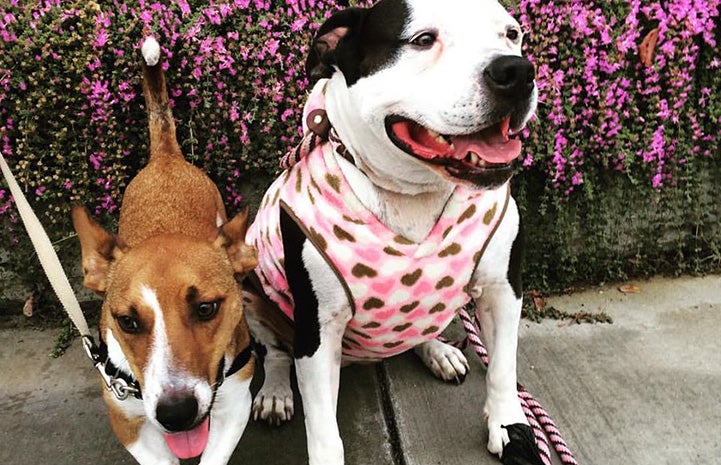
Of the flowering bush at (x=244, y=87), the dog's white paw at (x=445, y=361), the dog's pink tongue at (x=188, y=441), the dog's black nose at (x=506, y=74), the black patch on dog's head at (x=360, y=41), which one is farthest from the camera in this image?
the flowering bush at (x=244, y=87)

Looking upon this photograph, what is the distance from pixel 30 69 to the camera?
348cm

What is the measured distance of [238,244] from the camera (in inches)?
103

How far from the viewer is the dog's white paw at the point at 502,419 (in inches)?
111

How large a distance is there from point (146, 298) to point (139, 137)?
Result: 1710 mm

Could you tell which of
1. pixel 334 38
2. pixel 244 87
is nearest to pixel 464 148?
pixel 334 38

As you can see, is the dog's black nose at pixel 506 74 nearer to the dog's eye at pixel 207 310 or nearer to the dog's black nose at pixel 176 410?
the dog's eye at pixel 207 310

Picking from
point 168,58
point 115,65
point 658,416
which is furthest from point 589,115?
point 115,65

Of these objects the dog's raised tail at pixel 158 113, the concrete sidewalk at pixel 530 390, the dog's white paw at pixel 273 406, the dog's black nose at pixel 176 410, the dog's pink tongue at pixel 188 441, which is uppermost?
the dog's raised tail at pixel 158 113

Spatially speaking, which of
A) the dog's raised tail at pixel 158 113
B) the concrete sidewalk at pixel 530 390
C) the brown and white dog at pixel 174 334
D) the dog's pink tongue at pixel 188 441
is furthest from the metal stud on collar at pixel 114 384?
the dog's raised tail at pixel 158 113

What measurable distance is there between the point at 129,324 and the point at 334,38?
47.7 inches

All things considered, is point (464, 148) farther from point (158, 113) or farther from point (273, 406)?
point (158, 113)

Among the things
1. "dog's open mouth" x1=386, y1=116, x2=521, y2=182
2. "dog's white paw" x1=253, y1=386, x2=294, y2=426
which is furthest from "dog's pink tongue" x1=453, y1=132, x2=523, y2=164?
"dog's white paw" x1=253, y1=386, x2=294, y2=426

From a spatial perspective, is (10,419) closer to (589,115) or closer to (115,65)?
(115,65)

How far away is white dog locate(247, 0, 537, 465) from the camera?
212cm
